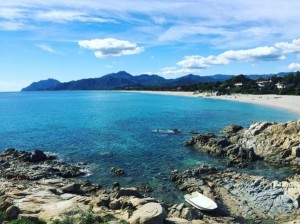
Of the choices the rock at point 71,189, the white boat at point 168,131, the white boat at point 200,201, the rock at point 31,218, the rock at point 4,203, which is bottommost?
the white boat at point 200,201

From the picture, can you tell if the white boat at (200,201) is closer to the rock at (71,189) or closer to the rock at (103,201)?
the rock at (103,201)

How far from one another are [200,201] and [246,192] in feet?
21.1

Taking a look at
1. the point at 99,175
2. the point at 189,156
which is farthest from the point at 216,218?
the point at 189,156

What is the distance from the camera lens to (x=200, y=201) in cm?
3425

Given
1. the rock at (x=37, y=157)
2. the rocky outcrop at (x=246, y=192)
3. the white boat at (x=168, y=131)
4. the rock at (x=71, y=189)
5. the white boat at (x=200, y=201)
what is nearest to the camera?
the white boat at (x=200, y=201)

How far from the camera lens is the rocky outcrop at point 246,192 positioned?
3322 centimetres

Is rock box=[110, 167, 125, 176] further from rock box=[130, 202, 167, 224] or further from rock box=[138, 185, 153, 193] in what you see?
rock box=[130, 202, 167, 224]

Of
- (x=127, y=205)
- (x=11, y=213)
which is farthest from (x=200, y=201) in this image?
(x=11, y=213)

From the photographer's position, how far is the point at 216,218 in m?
31.8

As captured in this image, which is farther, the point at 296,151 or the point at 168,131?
the point at 168,131

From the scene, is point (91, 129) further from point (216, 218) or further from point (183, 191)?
point (216, 218)

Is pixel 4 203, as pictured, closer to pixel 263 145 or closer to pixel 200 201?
pixel 200 201

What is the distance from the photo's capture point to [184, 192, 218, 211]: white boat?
3309 cm

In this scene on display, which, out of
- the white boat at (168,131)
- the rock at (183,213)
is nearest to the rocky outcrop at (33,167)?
the rock at (183,213)
